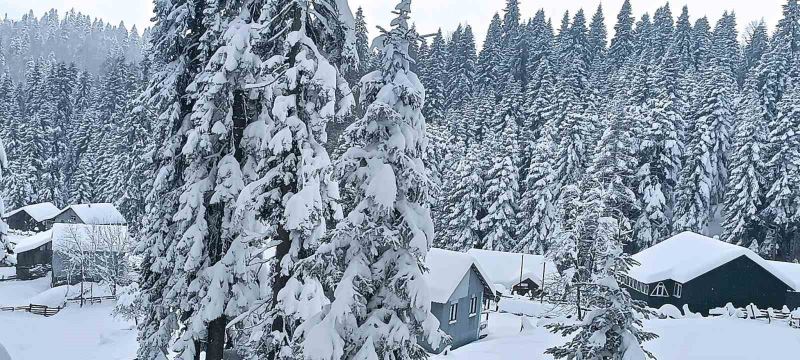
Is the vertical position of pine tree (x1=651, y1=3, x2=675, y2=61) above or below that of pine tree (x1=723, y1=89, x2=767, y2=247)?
above

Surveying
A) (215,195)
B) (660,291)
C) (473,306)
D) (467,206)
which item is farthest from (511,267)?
(215,195)

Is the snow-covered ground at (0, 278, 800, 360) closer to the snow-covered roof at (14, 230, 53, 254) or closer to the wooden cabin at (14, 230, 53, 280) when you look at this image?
the snow-covered roof at (14, 230, 53, 254)

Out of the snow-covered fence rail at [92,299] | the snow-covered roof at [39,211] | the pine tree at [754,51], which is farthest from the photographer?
the pine tree at [754,51]

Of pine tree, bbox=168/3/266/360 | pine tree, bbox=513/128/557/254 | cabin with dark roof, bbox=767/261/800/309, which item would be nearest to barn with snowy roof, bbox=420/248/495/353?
pine tree, bbox=513/128/557/254

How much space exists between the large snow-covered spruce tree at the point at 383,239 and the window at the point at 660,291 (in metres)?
37.1

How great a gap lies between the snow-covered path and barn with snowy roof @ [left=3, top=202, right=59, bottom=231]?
2791 cm

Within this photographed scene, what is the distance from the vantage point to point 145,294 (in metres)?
17.0

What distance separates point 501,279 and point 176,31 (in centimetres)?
4443

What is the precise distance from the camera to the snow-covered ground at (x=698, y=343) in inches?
1152

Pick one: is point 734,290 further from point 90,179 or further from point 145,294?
point 90,179

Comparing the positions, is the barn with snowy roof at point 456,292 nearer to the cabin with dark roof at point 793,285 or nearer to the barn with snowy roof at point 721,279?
the barn with snowy roof at point 721,279

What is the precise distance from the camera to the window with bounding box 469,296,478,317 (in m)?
39.5

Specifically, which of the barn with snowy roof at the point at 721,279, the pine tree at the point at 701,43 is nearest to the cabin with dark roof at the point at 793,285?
the barn with snowy roof at the point at 721,279

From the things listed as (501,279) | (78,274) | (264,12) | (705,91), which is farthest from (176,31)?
(705,91)
